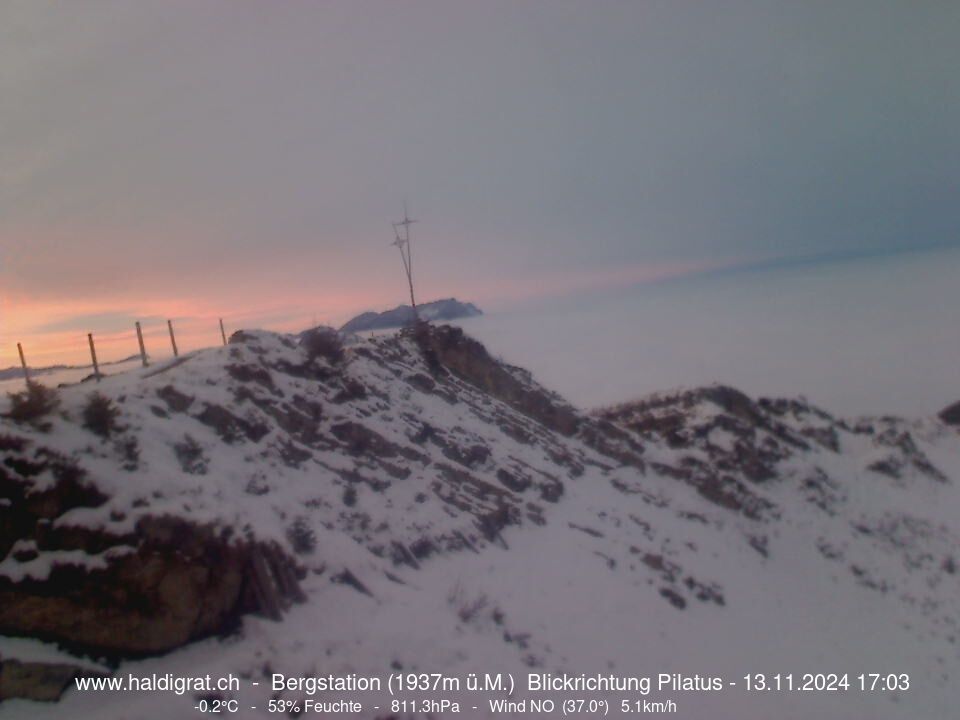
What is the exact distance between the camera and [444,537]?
52.1 ft

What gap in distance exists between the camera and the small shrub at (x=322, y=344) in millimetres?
20688

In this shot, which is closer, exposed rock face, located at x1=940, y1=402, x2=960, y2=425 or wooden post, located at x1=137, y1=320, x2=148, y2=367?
wooden post, located at x1=137, y1=320, x2=148, y2=367

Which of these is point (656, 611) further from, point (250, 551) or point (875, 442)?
point (875, 442)

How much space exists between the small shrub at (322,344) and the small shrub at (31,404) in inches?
350

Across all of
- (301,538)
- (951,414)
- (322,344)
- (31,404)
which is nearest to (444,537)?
(301,538)

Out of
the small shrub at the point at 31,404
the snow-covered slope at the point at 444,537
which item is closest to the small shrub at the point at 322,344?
the snow-covered slope at the point at 444,537

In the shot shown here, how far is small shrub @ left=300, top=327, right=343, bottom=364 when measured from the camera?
2069 cm

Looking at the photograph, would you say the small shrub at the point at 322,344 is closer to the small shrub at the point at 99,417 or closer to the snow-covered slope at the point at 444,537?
the snow-covered slope at the point at 444,537

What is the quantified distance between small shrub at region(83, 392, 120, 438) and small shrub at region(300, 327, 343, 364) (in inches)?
324

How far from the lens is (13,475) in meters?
10.4

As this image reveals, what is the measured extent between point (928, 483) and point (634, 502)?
16.7 m

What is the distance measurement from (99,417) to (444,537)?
24.3 ft

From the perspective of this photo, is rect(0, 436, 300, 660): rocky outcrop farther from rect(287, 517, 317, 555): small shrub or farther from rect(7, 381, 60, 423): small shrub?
rect(287, 517, 317, 555): small shrub

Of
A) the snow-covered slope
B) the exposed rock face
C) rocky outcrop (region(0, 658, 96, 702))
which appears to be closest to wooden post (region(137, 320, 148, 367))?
the snow-covered slope
